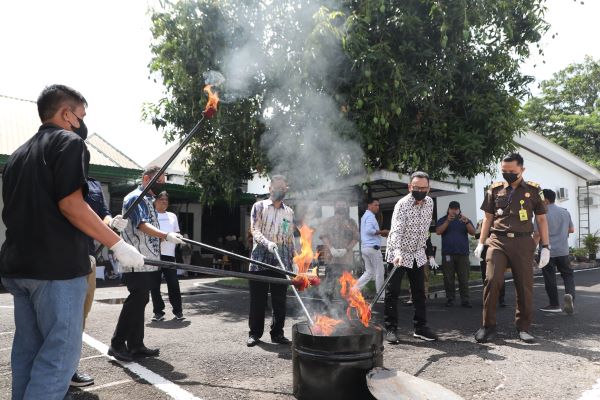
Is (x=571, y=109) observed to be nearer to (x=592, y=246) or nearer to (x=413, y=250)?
(x=592, y=246)

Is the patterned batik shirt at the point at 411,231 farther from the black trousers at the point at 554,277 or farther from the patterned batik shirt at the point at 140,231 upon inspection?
the black trousers at the point at 554,277

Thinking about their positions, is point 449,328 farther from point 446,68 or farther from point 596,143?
point 596,143

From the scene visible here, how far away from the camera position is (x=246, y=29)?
841 cm

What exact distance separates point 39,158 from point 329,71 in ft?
19.4

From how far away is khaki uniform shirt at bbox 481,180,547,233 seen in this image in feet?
16.5

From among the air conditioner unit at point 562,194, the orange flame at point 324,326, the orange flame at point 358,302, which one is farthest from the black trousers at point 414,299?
the air conditioner unit at point 562,194

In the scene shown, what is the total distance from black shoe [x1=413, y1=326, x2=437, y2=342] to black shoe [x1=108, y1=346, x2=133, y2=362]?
3108mm

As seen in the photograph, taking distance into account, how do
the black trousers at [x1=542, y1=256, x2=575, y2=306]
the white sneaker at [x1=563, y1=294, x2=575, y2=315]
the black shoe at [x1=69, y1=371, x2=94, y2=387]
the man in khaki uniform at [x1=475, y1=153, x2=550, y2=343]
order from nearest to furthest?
the black shoe at [x1=69, y1=371, x2=94, y2=387] → the man in khaki uniform at [x1=475, y1=153, x2=550, y2=343] → the white sneaker at [x1=563, y1=294, x2=575, y2=315] → the black trousers at [x1=542, y1=256, x2=575, y2=306]

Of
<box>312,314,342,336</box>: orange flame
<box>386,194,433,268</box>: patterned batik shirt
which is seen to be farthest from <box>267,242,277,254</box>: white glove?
<box>386,194,433,268</box>: patterned batik shirt

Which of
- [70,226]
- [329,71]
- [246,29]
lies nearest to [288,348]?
[70,226]

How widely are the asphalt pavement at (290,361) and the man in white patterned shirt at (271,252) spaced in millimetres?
226

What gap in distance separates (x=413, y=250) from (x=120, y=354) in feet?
10.8

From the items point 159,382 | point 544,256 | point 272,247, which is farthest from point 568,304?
point 159,382

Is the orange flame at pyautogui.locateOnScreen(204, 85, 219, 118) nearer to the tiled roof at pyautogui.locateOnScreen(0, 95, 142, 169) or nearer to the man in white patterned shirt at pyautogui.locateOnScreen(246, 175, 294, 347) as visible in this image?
the man in white patterned shirt at pyautogui.locateOnScreen(246, 175, 294, 347)
